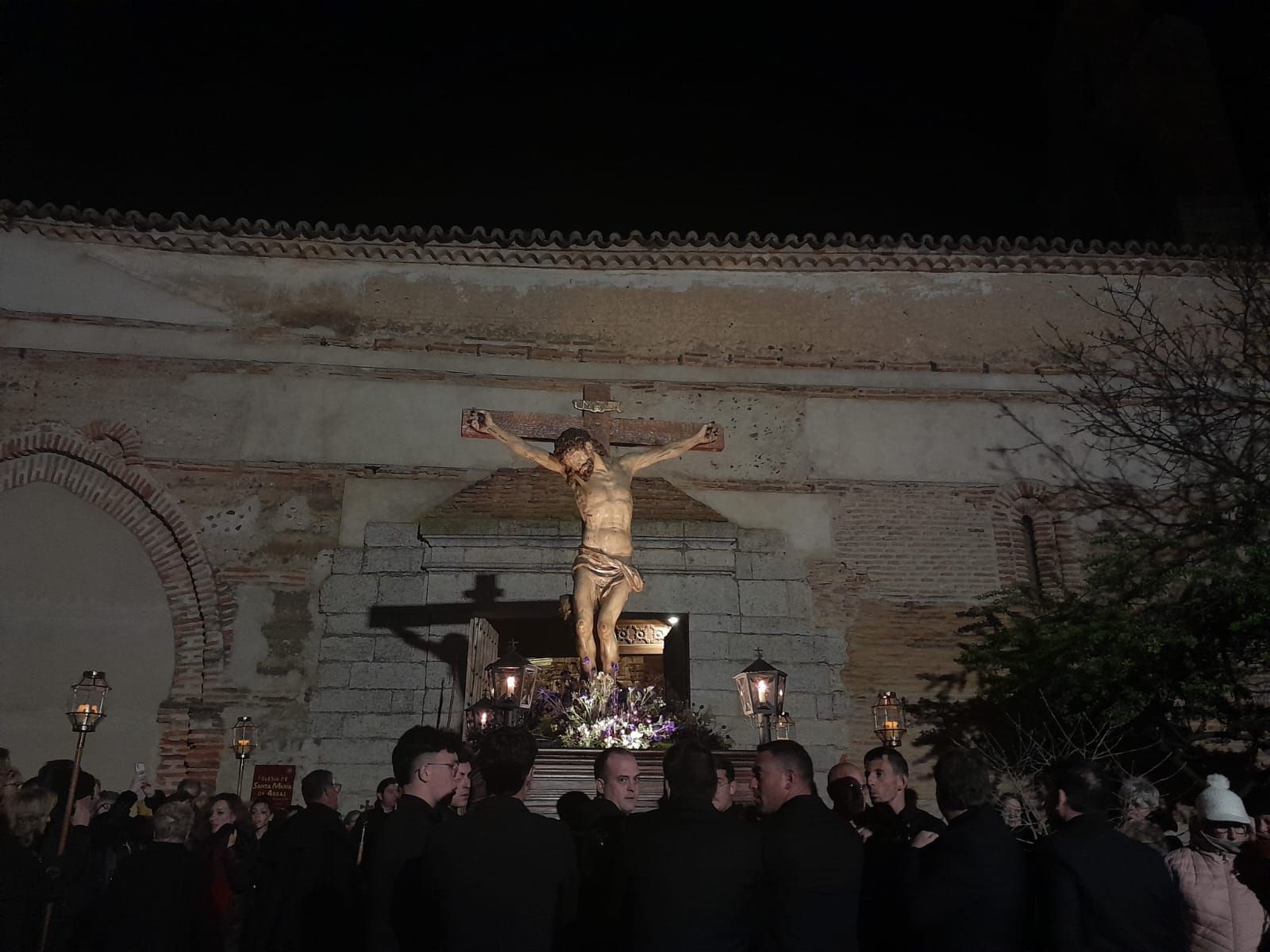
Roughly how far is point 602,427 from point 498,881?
232 inches

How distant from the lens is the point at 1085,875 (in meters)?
3.21

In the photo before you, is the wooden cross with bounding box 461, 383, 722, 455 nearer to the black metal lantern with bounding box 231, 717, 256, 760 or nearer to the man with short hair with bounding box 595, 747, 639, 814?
the man with short hair with bounding box 595, 747, 639, 814

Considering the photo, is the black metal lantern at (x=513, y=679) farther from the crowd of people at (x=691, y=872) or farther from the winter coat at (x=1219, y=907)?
the winter coat at (x=1219, y=907)

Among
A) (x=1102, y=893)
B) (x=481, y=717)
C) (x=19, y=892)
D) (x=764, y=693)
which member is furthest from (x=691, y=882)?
(x=764, y=693)

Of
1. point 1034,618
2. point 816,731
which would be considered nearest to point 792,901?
point 816,731

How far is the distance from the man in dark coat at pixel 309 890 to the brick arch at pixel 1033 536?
1042 cm

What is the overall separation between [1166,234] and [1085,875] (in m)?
16.6

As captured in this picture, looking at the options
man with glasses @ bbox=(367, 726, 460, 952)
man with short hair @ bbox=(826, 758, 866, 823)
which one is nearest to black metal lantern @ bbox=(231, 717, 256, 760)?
man with glasses @ bbox=(367, 726, 460, 952)

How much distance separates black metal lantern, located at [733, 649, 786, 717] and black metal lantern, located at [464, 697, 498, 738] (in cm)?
201

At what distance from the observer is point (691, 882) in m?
3.12

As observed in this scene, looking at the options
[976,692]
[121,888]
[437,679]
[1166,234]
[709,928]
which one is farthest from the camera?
[1166,234]

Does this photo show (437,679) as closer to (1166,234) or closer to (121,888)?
(121,888)

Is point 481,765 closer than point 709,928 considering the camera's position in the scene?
No

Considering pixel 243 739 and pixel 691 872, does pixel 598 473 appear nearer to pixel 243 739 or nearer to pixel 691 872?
pixel 691 872
